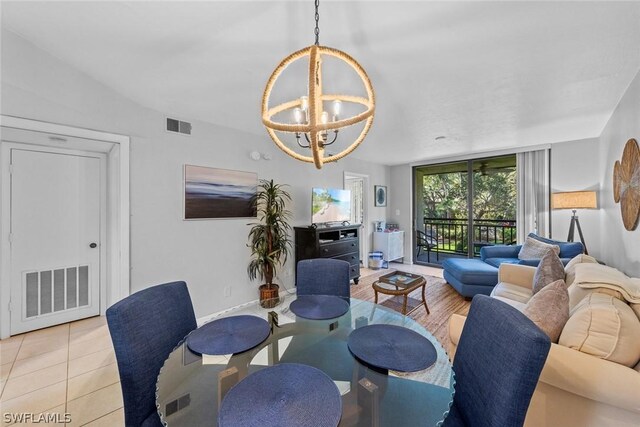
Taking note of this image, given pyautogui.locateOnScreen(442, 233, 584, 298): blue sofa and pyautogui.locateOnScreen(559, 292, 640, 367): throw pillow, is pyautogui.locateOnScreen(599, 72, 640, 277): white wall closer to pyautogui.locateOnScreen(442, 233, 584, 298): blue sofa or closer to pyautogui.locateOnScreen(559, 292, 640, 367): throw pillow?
pyautogui.locateOnScreen(442, 233, 584, 298): blue sofa

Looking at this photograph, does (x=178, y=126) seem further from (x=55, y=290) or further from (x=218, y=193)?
(x=55, y=290)

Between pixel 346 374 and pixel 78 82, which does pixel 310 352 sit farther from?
pixel 78 82

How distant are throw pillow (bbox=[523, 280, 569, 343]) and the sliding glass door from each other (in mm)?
3946

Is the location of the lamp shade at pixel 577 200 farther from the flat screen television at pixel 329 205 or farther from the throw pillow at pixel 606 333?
the flat screen television at pixel 329 205

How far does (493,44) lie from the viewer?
1649mm

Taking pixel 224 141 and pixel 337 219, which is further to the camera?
pixel 337 219

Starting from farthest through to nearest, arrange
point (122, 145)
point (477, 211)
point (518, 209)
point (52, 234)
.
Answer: point (477, 211) → point (518, 209) → point (52, 234) → point (122, 145)

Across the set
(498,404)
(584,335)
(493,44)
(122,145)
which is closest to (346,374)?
(498,404)

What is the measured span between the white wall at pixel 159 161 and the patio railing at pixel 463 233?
3.77m

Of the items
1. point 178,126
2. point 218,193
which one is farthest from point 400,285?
point 178,126

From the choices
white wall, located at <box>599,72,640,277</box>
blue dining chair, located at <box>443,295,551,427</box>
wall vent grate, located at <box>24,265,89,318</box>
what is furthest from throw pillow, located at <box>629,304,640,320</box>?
wall vent grate, located at <box>24,265,89,318</box>

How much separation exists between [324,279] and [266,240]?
4.34 feet

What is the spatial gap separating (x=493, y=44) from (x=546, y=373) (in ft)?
6.26

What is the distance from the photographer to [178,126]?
2.82 metres
